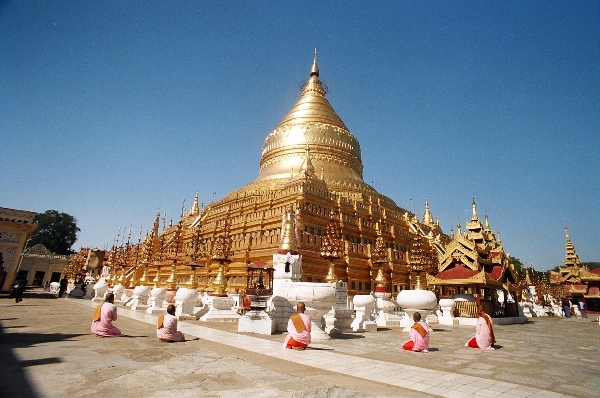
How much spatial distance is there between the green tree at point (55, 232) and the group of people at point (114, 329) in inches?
2936

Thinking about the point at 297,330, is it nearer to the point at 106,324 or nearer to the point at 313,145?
the point at 106,324

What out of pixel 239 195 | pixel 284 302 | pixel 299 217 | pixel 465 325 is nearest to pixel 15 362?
pixel 284 302

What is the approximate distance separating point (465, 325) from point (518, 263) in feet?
215

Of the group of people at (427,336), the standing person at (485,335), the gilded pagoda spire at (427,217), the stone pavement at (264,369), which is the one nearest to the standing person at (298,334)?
the stone pavement at (264,369)

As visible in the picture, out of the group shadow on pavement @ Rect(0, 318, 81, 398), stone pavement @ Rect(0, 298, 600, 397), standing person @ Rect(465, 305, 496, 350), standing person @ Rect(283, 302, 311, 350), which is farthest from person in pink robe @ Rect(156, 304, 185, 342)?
standing person @ Rect(465, 305, 496, 350)

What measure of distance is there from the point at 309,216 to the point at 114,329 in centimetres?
1621

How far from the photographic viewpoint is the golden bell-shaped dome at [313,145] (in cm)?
3456

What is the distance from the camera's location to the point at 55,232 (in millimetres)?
71188

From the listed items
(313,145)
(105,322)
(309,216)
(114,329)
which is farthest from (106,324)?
(313,145)

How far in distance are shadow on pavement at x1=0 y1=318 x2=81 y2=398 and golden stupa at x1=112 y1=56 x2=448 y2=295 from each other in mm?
7881

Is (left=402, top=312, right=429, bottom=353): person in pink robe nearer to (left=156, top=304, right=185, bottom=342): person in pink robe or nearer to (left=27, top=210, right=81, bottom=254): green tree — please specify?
(left=156, top=304, right=185, bottom=342): person in pink robe

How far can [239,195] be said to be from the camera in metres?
31.1

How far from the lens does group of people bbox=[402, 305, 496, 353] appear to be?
8211mm

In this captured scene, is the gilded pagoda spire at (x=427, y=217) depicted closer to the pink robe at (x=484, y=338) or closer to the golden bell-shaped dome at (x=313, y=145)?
the golden bell-shaped dome at (x=313, y=145)
